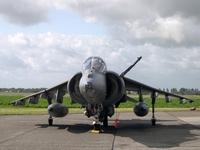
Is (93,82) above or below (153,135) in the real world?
above

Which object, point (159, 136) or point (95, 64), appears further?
point (95, 64)

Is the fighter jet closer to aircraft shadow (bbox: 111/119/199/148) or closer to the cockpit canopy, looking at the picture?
the cockpit canopy

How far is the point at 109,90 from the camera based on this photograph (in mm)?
12875

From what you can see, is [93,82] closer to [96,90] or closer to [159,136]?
[96,90]

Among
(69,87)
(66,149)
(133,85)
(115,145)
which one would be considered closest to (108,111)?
(69,87)

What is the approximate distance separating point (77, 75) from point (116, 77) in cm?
175

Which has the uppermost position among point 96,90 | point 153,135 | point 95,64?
point 95,64

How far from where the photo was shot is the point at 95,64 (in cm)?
1184

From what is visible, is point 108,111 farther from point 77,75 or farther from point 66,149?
point 66,149

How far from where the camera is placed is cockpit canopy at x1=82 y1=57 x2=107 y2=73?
38.4 ft

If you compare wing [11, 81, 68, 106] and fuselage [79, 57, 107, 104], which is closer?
fuselage [79, 57, 107, 104]

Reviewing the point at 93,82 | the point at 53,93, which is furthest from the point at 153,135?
the point at 53,93

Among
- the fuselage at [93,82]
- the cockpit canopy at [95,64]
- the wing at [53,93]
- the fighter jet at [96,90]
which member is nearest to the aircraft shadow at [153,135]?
the fighter jet at [96,90]

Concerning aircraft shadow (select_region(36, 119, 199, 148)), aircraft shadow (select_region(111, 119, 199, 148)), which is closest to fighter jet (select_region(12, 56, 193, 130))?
aircraft shadow (select_region(36, 119, 199, 148))
